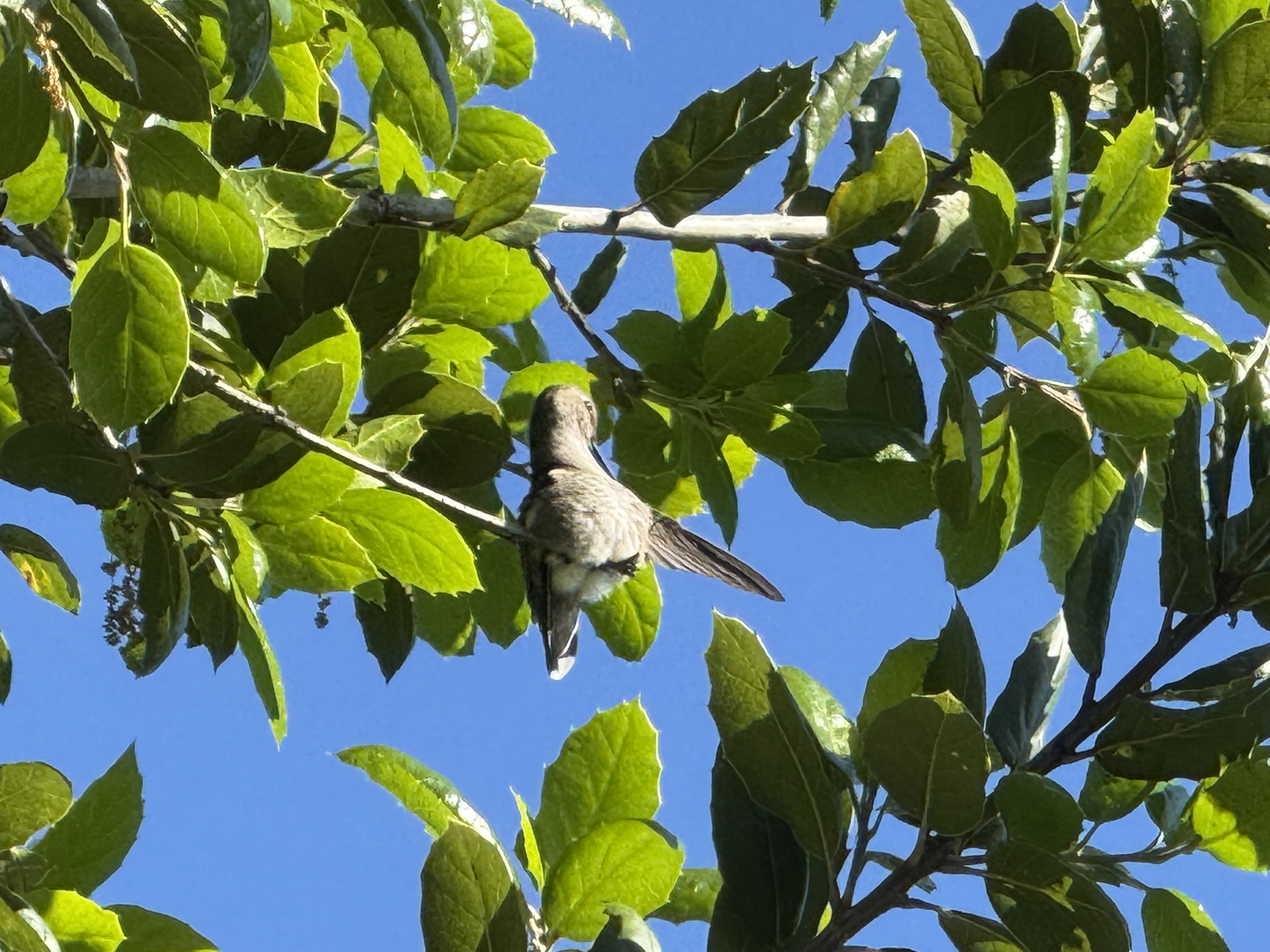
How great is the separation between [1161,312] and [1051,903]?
89 cm

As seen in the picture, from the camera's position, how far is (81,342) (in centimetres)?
158

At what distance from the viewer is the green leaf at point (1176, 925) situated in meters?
1.65

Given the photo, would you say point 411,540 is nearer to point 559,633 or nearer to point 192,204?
point 192,204

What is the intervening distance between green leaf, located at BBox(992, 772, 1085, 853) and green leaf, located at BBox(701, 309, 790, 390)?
0.92 meters

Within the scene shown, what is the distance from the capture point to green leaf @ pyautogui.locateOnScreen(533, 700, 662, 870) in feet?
5.60

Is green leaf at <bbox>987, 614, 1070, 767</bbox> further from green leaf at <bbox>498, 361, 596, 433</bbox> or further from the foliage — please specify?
green leaf at <bbox>498, 361, 596, 433</bbox>

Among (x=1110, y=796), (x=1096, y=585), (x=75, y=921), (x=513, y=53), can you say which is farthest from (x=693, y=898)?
(x=513, y=53)

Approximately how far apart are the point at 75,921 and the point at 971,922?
1009mm

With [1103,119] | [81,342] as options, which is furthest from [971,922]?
[1103,119]

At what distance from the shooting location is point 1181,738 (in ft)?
5.26

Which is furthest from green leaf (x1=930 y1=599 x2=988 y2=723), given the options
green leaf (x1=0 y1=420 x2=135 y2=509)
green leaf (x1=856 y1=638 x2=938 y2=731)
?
green leaf (x1=0 y1=420 x2=135 y2=509)

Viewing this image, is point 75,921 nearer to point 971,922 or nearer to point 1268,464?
point 971,922

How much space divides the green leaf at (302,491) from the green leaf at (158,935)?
1.65 feet

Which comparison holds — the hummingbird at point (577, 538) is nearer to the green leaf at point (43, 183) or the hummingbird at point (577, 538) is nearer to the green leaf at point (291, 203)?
the green leaf at point (291, 203)
